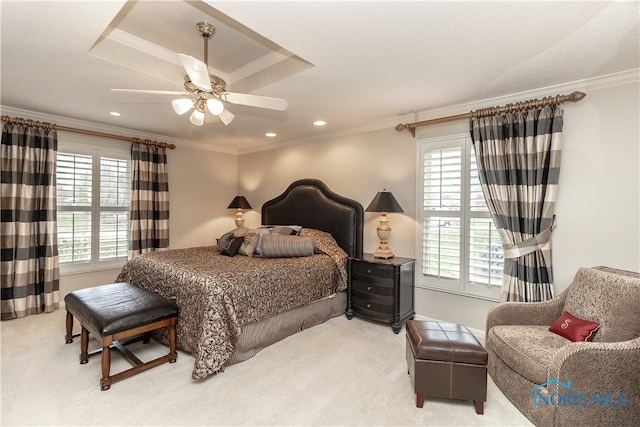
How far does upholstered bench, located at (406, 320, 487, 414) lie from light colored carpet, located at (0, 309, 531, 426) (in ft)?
0.43

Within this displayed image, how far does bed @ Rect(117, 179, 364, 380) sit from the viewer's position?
237cm

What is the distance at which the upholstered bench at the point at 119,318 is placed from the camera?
2139 mm

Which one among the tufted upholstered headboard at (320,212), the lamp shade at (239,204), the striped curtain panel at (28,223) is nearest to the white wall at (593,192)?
the tufted upholstered headboard at (320,212)

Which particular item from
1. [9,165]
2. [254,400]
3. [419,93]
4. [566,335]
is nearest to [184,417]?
[254,400]

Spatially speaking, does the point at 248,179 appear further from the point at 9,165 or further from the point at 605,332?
the point at 605,332

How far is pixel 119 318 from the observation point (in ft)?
7.15

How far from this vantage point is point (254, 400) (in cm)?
205

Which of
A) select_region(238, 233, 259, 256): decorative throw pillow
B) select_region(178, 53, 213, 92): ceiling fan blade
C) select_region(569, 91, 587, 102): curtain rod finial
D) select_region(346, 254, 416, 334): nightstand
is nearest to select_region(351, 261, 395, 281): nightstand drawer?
select_region(346, 254, 416, 334): nightstand

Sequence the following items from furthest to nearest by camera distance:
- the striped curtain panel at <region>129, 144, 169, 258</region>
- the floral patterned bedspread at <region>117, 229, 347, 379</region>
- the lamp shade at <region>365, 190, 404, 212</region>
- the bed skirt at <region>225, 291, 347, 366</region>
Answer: the striped curtain panel at <region>129, 144, 169, 258</region> < the lamp shade at <region>365, 190, 404, 212</region> < the bed skirt at <region>225, 291, 347, 366</region> < the floral patterned bedspread at <region>117, 229, 347, 379</region>

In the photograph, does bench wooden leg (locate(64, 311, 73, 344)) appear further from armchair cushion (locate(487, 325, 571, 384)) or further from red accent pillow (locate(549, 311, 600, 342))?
red accent pillow (locate(549, 311, 600, 342))

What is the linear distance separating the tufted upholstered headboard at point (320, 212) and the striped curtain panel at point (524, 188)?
1.63 meters

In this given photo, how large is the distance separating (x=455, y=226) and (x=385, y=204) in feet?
2.61

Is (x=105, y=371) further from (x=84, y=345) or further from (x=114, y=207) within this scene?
(x=114, y=207)

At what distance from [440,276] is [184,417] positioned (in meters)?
2.76
